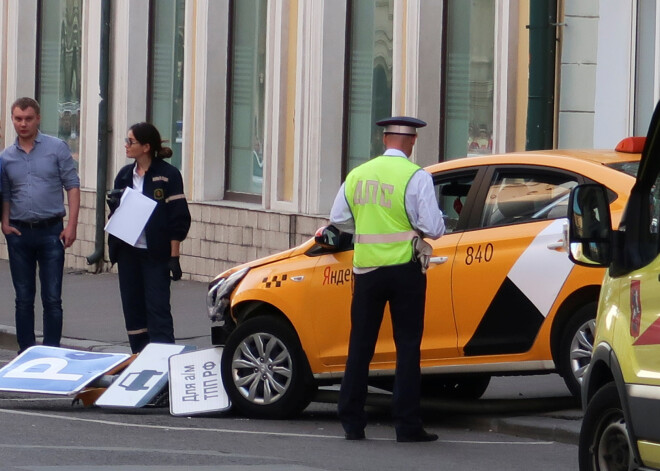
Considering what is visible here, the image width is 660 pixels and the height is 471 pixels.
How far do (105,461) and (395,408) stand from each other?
1744 millimetres

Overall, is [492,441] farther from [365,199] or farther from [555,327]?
[365,199]

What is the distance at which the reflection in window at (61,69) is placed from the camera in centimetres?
2131

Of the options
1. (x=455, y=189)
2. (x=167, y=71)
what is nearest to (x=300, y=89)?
(x=167, y=71)

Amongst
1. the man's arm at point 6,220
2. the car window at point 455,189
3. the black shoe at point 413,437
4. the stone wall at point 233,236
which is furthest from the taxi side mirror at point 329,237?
the stone wall at point 233,236

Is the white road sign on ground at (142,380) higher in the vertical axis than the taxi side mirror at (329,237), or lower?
lower

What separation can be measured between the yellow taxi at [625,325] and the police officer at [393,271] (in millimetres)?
2164

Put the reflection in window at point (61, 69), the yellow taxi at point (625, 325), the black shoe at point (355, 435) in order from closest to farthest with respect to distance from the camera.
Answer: the yellow taxi at point (625, 325) → the black shoe at point (355, 435) → the reflection in window at point (61, 69)

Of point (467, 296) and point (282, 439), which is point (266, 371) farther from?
point (467, 296)

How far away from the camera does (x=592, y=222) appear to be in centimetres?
625

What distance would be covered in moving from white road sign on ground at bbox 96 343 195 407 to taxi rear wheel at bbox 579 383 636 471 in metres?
4.07

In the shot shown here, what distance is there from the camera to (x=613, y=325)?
6324mm

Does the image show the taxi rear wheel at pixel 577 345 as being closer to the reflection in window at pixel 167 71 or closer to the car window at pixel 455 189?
the car window at pixel 455 189

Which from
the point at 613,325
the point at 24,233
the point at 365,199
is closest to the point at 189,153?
the point at 24,233

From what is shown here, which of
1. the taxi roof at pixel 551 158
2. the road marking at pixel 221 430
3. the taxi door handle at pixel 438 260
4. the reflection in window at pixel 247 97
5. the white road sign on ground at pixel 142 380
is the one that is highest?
the reflection in window at pixel 247 97
